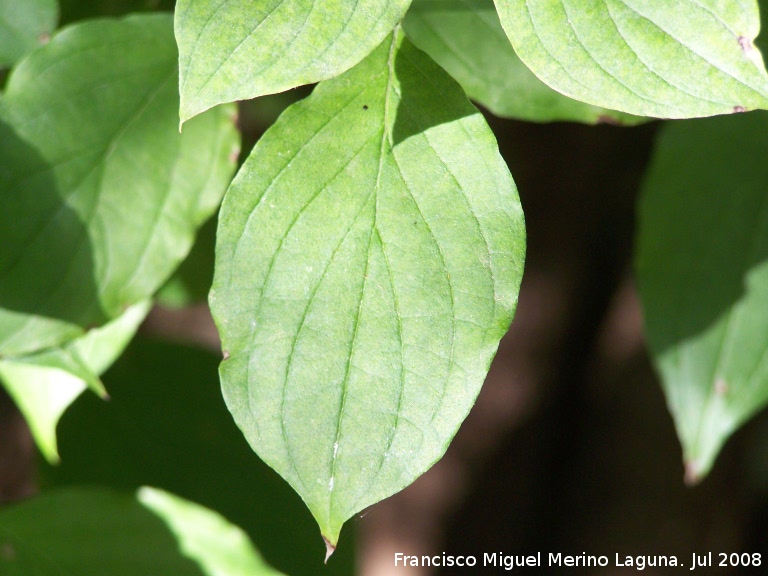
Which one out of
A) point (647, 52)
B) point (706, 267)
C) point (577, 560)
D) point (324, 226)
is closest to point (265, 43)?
point (324, 226)

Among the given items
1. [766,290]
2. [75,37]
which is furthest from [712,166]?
[75,37]

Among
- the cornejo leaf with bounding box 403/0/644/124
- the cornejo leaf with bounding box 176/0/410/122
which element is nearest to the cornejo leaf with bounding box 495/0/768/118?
the cornejo leaf with bounding box 176/0/410/122

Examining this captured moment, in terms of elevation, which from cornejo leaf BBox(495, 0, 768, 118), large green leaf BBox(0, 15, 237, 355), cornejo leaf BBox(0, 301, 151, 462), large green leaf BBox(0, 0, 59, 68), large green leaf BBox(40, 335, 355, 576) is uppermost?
cornejo leaf BBox(495, 0, 768, 118)

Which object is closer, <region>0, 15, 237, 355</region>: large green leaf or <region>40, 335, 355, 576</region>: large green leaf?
<region>0, 15, 237, 355</region>: large green leaf

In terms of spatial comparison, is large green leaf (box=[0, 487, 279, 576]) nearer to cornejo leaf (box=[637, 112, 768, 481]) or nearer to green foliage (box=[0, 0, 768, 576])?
green foliage (box=[0, 0, 768, 576])

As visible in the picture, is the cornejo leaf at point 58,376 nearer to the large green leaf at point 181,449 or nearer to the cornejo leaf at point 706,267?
the large green leaf at point 181,449

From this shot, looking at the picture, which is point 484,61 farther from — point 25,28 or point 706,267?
point 25,28
